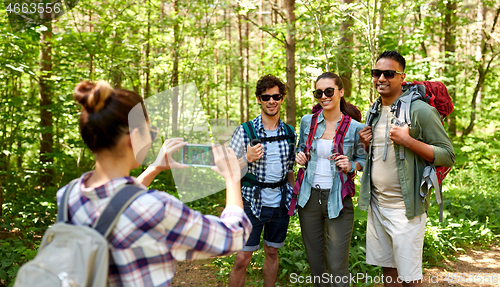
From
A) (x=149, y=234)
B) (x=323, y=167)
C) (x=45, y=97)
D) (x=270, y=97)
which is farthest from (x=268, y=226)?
(x=45, y=97)

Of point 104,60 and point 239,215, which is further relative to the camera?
point 104,60

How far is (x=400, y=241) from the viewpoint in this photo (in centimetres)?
280

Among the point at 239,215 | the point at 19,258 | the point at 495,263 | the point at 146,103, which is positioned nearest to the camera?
the point at 239,215

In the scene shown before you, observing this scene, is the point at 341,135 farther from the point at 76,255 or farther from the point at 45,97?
the point at 45,97

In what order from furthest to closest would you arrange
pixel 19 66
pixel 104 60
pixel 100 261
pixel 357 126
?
pixel 104 60 < pixel 19 66 < pixel 357 126 < pixel 100 261

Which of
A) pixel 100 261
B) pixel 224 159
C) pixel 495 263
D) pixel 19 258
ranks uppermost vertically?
pixel 224 159

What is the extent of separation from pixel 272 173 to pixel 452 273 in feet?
9.98

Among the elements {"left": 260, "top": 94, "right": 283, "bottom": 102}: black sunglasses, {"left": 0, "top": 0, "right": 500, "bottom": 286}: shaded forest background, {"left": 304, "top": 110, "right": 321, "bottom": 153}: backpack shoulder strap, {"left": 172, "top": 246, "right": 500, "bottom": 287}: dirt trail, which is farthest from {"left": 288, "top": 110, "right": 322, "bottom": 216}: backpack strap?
{"left": 172, "top": 246, "right": 500, "bottom": 287}: dirt trail

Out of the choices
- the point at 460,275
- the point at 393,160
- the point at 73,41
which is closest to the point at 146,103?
the point at 393,160

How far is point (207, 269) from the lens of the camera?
4.64 meters

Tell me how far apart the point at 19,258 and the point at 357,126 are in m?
3.94

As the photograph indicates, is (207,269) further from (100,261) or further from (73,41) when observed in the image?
(73,41)

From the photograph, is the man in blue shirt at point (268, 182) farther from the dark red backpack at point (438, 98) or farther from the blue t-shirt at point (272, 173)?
the dark red backpack at point (438, 98)

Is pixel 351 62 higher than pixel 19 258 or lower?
higher
